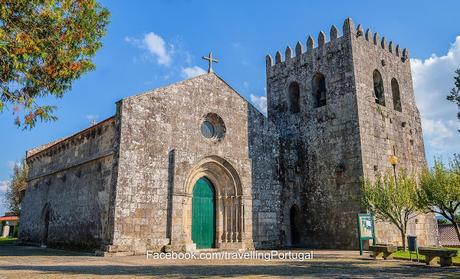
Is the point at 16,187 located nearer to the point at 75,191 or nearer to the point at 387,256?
the point at 75,191

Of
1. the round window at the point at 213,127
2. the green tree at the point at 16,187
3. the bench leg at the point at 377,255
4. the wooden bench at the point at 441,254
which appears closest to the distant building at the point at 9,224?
the green tree at the point at 16,187

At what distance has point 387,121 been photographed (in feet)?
66.6

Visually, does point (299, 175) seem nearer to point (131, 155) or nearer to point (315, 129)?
point (315, 129)

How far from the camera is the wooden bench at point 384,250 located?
1299 cm

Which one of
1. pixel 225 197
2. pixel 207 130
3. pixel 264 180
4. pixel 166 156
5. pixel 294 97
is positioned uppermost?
pixel 294 97

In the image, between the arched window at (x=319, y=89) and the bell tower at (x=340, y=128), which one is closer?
the bell tower at (x=340, y=128)

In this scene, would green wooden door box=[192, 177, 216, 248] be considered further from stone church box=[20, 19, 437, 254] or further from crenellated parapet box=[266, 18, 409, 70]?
crenellated parapet box=[266, 18, 409, 70]

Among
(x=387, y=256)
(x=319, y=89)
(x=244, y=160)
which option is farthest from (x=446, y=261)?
(x=319, y=89)

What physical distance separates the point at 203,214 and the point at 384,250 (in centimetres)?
773

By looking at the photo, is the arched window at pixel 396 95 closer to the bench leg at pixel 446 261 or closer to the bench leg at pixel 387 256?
the bench leg at pixel 387 256

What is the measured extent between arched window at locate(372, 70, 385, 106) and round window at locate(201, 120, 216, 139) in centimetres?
889

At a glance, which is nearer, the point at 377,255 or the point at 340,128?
the point at 377,255

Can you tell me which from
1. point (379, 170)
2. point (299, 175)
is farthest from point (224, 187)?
point (379, 170)

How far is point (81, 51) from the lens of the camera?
8.91 metres
